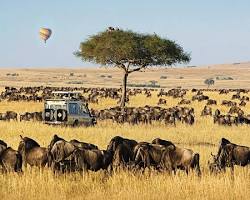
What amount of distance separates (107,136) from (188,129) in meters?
6.15

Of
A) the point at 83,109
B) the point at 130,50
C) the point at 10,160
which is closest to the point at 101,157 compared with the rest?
the point at 10,160

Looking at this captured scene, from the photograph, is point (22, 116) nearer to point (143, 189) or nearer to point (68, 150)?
point (68, 150)

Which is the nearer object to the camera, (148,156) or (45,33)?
(148,156)

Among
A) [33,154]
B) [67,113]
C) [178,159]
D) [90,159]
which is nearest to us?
[90,159]

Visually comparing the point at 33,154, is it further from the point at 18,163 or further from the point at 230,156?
the point at 230,156

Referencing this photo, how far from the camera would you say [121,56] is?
42.7m

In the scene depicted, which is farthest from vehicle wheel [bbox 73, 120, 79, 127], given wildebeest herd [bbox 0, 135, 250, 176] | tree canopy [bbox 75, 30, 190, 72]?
tree canopy [bbox 75, 30, 190, 72]

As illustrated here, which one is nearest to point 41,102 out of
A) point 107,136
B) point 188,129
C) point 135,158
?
point 188,129

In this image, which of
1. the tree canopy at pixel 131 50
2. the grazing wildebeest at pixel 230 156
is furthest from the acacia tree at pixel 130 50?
the grazing wildebeest at pixel 230 156

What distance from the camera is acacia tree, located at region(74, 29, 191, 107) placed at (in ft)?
141

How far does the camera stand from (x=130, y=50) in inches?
1670

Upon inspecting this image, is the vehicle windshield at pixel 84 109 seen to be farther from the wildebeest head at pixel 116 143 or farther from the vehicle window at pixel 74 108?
the wildebeest head at pixel 116 143

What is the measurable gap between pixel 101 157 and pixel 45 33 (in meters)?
47.1

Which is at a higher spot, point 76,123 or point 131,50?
point 131,50
